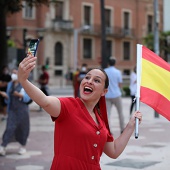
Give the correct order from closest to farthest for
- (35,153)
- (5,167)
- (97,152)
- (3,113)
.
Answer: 1. (97,152)
2. (5,167)
3. (35,153)
4. (3,113)

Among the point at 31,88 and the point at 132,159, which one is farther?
the point at 132,159

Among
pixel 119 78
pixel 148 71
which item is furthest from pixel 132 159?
pixel 148 71

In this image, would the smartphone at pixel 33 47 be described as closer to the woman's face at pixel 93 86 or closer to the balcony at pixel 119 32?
the woman's face at pixel 93 86

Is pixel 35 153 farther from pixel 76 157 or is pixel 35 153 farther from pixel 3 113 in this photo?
pixel 3 113

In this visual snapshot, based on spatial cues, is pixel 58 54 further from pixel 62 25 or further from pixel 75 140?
pixel 75 140

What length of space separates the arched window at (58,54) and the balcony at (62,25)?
1.79 metres

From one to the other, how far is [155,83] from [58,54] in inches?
1918

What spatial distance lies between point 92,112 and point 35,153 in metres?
5.05

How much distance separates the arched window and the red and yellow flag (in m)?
48.0

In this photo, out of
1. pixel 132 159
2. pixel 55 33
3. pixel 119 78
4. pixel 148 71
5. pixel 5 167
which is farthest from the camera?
pixel 55 33

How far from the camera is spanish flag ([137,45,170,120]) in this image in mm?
3732

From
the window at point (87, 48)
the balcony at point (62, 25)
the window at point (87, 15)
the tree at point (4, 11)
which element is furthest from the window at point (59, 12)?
the tree at point (4, 11)

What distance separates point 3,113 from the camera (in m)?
15.4

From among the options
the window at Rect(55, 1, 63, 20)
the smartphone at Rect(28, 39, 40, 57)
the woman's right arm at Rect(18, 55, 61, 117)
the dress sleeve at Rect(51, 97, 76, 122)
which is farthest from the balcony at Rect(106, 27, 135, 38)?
the smartphone at Rect(28, 39, 40, 57)
